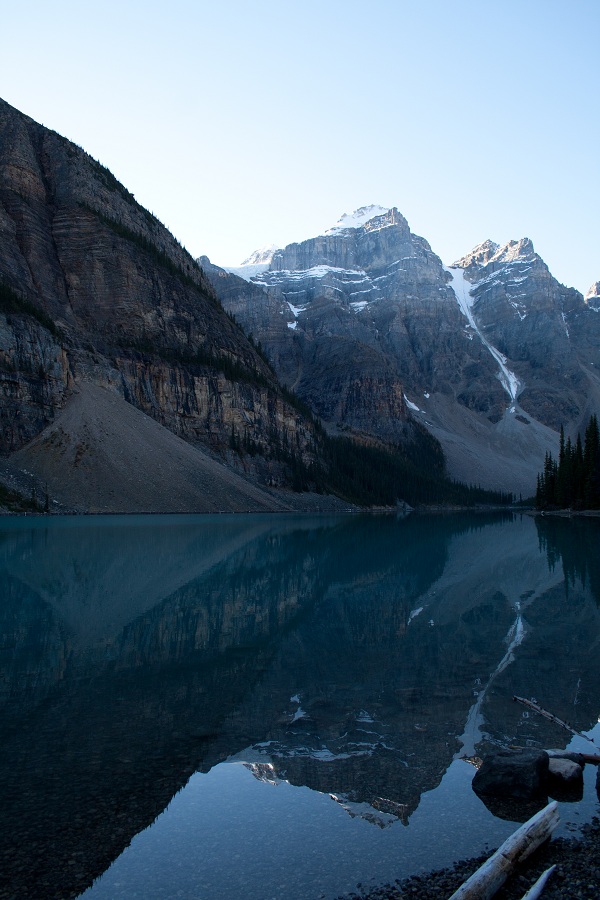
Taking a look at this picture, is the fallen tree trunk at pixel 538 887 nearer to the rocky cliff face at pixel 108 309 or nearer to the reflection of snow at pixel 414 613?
the reflection of snow at pixel 414 613

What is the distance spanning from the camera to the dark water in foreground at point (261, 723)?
777cm

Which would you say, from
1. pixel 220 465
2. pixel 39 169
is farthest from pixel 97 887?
pixel 39 169

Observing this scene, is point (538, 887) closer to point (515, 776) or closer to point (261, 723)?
point (515, 776)

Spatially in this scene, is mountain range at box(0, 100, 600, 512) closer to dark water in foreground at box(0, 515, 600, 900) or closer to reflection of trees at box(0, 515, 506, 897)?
reflection of trees at box(0, 515, 506, 897)

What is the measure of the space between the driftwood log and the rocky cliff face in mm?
94352

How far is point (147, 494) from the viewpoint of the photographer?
87.1 metres

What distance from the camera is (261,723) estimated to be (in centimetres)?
1218

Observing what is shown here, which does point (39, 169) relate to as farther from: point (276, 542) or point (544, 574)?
point (544, 574)

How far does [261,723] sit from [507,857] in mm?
5841

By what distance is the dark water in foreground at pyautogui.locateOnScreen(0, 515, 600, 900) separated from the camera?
777 cm

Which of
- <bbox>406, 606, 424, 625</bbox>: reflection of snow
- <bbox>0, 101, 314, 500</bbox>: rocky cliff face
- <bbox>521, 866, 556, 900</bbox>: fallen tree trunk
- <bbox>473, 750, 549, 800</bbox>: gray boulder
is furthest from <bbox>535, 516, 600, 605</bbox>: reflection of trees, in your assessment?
<bbox>0, 101, 314, 500</bbox>: rocky cliff face

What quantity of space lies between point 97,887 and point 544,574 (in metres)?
31.1

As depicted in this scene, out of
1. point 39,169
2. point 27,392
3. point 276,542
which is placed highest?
point 39,169

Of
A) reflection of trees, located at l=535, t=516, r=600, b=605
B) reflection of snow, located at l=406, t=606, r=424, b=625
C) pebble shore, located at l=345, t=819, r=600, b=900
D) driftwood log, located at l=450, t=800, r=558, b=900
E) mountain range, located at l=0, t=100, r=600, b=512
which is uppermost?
mountain range, located at l=0, t=100, r=600, b=512
